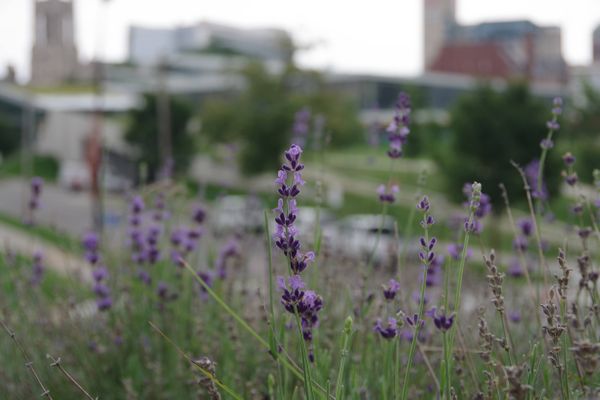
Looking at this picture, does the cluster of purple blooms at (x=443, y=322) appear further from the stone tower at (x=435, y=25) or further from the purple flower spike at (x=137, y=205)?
the stone tower at (x=435, y=25)

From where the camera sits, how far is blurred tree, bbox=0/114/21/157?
167 ft

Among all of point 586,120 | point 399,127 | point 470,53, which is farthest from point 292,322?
point 470,53

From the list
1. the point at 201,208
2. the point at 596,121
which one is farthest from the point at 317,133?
the point at 596,121

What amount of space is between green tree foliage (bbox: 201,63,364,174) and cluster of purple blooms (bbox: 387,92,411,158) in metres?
26.2

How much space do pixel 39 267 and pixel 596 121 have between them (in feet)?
76.7

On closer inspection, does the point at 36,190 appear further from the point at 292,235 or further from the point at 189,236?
the point at 292,235

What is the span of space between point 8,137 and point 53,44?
68.9 m

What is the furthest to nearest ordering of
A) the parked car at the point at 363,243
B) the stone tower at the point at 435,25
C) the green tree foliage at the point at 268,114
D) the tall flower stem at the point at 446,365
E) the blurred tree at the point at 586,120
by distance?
the stone tower at the point at 435,25 < the green tree foliage at the point at 268,114 < the blurred tree at the point at 586,120 < the parked car at the point at 363,243 < the tall flower stem at the point at 446,365

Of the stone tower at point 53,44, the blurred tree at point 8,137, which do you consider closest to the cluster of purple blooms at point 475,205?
the blurred tree at point 8,137

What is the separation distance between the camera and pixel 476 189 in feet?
5.44

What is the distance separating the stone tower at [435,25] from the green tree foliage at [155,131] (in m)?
41.7

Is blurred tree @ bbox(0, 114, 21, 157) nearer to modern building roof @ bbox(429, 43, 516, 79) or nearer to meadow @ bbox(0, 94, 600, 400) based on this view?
modern building roof @ bbox(429, 43, 516, 79)

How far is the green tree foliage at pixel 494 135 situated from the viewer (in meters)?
20.2

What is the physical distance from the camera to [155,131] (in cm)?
3375
